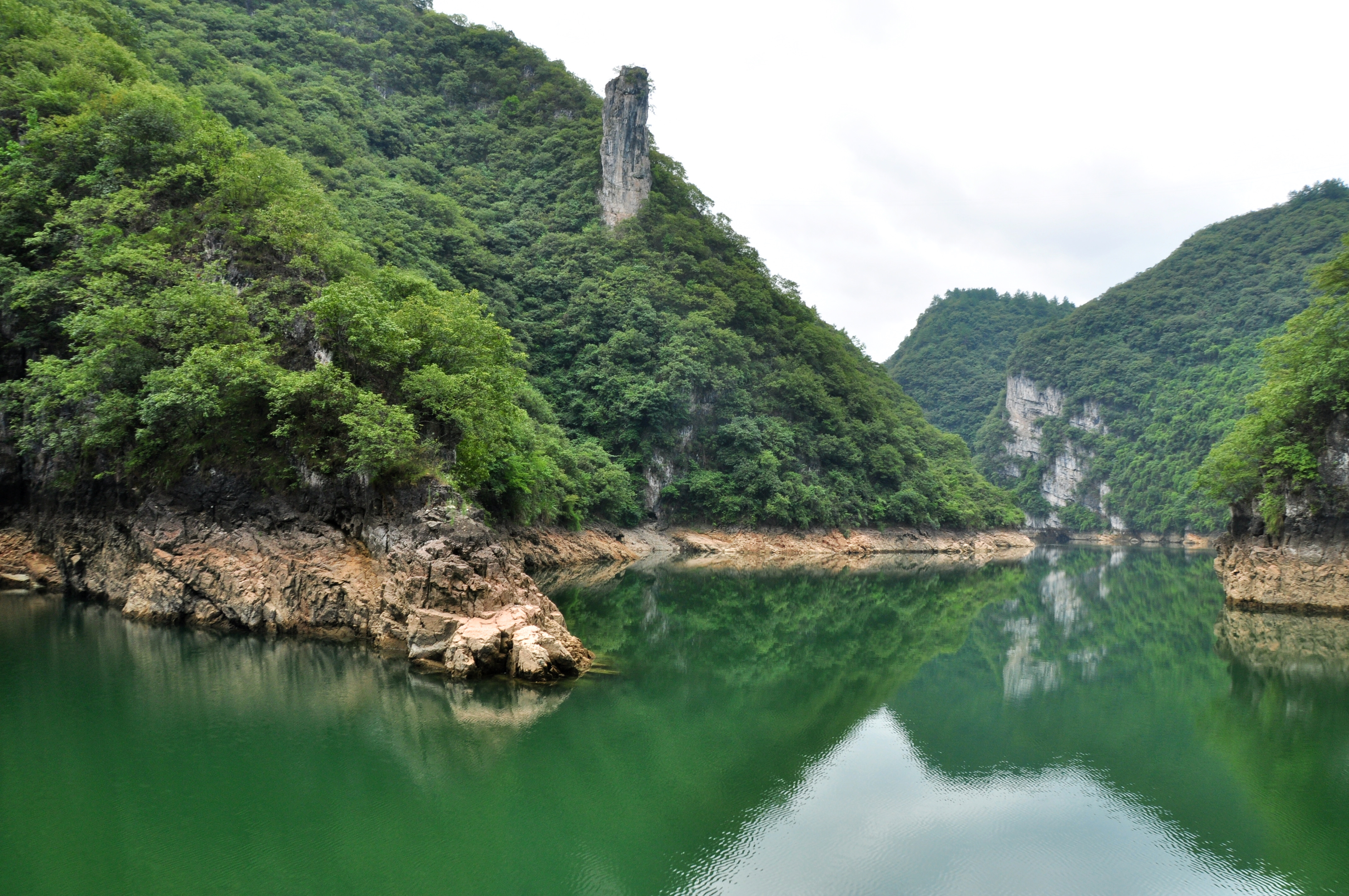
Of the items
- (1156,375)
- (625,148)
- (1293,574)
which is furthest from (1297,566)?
(1156,375)

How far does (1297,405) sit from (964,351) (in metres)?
133

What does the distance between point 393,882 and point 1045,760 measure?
9.70m

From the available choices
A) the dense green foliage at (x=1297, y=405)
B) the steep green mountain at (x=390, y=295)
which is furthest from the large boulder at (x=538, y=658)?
the dense green foliage at (x=1297, y=405)

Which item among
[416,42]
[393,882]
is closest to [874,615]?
[393,882]

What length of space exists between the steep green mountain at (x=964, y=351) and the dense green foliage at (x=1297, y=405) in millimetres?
111072

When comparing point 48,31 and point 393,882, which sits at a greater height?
point 48,31

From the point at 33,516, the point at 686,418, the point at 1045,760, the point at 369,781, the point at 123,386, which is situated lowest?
the point at 1045,760

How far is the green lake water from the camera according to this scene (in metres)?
7.12

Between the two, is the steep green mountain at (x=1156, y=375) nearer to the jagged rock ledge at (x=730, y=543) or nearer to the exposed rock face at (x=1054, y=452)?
the exposed rock face at (x=1054, y=452)

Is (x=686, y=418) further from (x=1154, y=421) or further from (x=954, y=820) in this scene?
(x=1154, y=421)

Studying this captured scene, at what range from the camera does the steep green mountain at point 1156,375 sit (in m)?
89.9

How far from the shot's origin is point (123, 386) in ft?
62.1

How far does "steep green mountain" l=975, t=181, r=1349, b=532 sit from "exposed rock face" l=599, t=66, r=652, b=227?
67159 mm

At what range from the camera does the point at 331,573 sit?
17.1 metres
